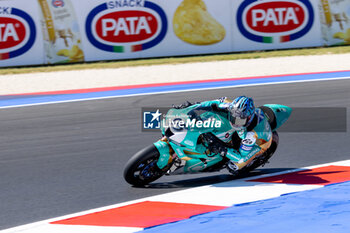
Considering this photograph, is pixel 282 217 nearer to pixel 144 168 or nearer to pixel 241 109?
pixel 241 109

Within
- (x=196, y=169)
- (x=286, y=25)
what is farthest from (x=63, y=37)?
(x=196, y=169)

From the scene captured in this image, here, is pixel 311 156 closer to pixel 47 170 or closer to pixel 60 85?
pixel 47 170

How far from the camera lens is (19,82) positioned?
59.6 feet

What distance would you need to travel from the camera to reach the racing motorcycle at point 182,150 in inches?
266

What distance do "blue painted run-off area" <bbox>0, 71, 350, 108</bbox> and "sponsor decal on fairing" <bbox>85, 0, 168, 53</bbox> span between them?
5.44 metres

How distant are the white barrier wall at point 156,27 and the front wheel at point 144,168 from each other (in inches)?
570

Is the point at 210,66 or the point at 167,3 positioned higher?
the point at 167,3

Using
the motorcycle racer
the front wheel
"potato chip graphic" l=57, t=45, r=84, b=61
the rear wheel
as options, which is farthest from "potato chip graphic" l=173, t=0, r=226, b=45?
the front wheel

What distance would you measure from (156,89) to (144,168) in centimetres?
911

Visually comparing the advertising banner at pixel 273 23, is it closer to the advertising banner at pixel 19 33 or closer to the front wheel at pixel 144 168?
the advertising banner at pixel 19 33

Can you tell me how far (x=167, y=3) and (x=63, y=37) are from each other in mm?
3807

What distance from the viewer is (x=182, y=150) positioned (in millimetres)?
6848

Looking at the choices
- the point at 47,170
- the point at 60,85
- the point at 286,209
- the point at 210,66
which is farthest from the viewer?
the point at 210,66

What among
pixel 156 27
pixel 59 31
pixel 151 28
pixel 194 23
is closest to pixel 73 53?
pixel 59 31
